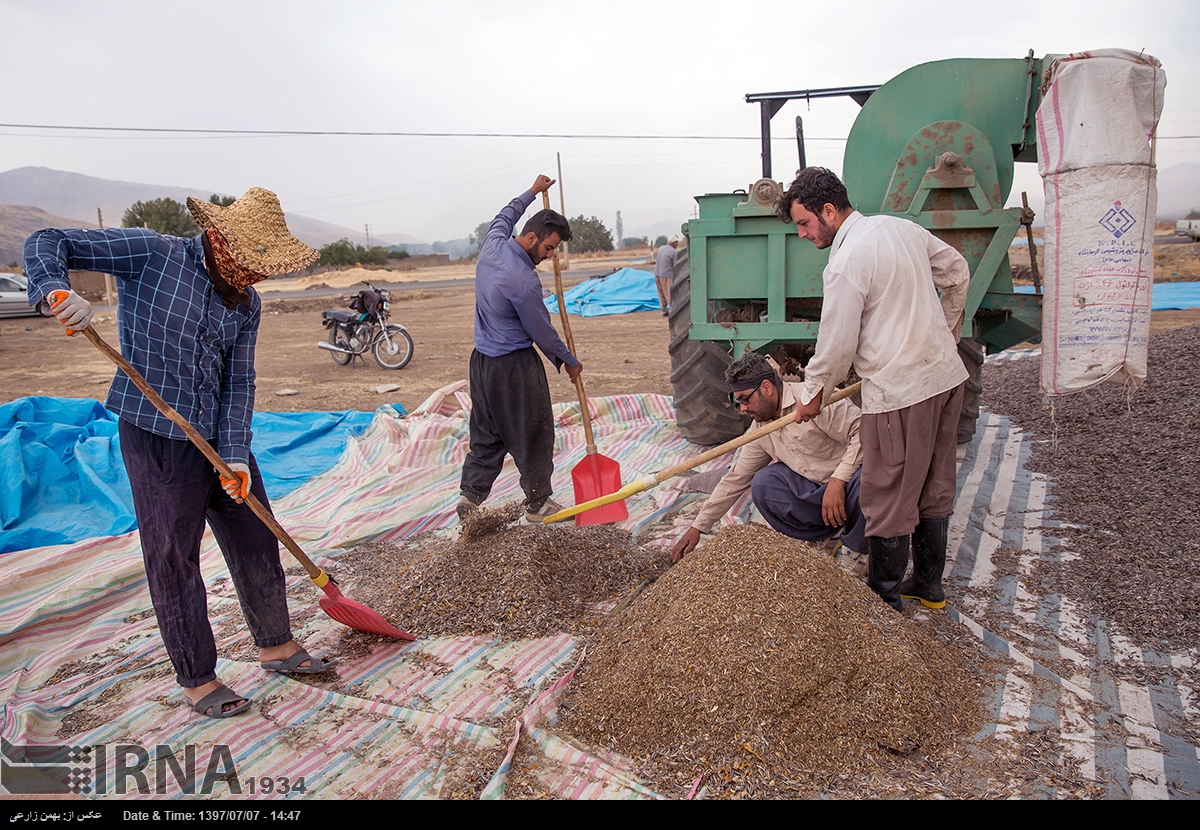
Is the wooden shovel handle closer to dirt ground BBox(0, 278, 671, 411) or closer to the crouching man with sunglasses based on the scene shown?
the crouching man with sunglasses

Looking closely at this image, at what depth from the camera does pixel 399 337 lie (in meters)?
8.55

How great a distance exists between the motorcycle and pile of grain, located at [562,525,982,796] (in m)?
6.75

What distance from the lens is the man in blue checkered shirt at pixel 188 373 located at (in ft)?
6.59

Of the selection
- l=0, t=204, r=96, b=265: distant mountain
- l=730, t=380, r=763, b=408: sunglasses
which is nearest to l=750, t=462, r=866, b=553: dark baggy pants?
l=730, t=380, r=763, b=408: sunglasses

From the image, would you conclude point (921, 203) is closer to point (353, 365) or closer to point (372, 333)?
point (372, 333)

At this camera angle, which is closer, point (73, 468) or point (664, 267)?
point (73, 468)

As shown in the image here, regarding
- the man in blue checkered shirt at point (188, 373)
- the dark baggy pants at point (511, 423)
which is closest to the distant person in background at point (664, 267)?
the dark baggy pants at point (511, 423)

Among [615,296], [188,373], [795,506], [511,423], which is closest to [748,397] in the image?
[795,506]

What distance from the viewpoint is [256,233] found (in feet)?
6.91

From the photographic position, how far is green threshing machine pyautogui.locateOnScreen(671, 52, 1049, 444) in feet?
10.8

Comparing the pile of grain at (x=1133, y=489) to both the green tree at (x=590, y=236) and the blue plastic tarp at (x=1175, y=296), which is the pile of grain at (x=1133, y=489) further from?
the green tree at (x=590, y=236)

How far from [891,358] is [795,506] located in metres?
0.78

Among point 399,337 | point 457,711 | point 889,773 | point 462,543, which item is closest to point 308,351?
point 399,337
